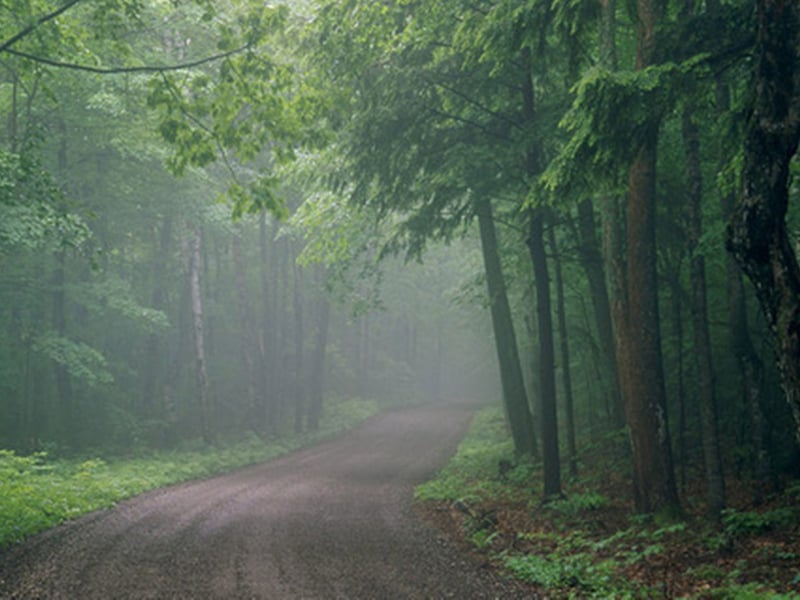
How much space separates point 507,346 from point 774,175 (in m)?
12.7

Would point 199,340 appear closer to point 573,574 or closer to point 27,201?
point 27,201

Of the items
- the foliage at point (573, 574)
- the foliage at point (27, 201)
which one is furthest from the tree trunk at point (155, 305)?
the foliage at point (573, 574)

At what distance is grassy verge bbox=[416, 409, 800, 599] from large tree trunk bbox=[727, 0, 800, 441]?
267 centimetres

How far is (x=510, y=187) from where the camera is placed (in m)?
14.9

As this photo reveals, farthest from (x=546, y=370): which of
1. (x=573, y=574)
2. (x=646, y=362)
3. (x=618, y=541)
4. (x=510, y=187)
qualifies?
(x=573, y=574)

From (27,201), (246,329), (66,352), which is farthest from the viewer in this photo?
(246,329)

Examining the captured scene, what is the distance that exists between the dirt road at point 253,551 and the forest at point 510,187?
151cm

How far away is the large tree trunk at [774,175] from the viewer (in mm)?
5090

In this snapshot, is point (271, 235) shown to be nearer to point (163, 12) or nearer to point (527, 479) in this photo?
point (163, 12)

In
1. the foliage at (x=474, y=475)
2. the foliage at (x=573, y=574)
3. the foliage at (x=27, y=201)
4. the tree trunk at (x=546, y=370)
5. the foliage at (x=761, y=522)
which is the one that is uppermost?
the foliage at (x=27, y=201)

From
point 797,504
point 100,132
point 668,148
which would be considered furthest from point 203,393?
point 797,504

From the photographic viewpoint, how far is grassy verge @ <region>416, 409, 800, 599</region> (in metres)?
7.00

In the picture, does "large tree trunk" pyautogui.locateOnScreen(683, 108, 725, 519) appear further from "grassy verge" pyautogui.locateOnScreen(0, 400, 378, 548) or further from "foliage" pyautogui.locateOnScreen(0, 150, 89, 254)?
"grassy verge" pyautogui.locateOnScreen(0, 400, 378, 548)

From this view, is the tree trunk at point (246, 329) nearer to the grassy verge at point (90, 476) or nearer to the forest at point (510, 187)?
the forest at point (510, 187)
